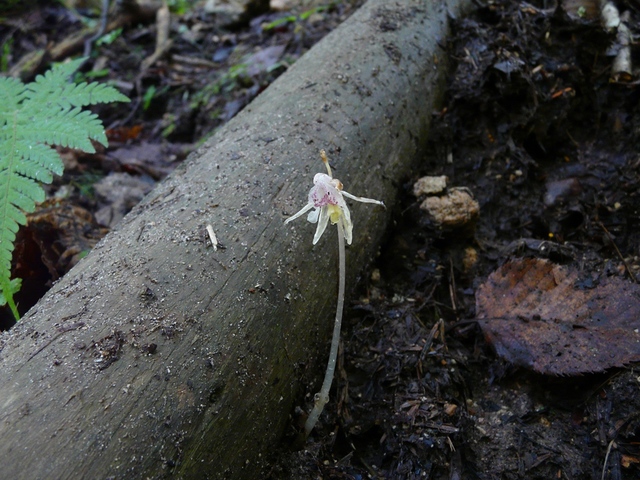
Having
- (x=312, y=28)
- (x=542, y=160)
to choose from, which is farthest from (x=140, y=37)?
(x=542, y=160)

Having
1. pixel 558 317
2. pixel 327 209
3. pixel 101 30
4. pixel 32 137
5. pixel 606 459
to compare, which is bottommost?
pixel 606 459

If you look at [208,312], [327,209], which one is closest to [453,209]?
[327,209]

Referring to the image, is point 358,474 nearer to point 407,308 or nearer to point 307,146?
point 407,308

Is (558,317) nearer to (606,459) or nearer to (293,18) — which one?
(606,459)

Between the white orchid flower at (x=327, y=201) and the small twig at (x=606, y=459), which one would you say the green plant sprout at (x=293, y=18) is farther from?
the small twig at (x=606, y=459)

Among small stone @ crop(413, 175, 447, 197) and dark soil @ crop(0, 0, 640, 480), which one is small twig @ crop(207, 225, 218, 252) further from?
small stone @ crop(413, 175, 447, 197)

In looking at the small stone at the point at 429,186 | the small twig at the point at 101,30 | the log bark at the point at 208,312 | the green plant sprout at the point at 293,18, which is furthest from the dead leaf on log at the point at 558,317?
the small twig at the point at 101,30
